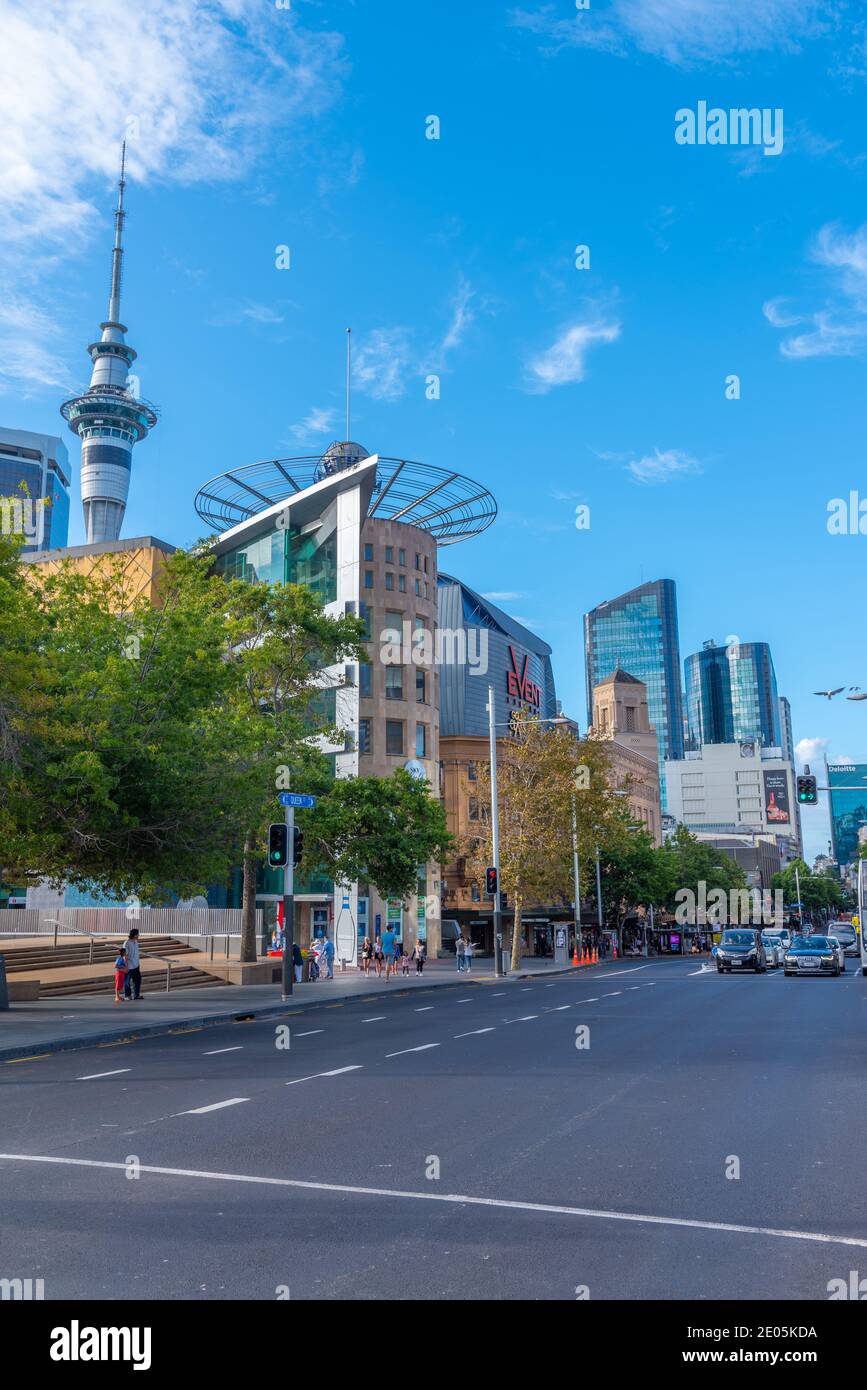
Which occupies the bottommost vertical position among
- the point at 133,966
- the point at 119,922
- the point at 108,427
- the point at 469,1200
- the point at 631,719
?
the point at 469,1200

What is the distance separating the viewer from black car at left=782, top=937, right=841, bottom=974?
42156mm

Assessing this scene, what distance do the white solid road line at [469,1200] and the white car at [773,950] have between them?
157 feet

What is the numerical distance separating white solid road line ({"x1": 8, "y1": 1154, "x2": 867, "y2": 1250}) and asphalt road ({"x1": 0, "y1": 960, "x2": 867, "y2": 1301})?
0.03 metres

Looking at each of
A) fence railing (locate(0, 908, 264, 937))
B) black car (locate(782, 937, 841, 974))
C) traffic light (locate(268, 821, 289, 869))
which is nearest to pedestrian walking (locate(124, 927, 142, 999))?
traffic light (locate(268, 821, 289, 869))

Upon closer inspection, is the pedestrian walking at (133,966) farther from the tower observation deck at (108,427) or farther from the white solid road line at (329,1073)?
the tower observation deck at (108,427)

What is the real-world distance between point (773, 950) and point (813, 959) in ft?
49.8

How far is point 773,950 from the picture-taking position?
5684 centimetres

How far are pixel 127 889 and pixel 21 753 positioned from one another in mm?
7191

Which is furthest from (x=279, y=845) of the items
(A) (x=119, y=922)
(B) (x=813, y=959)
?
(A) (x=119, y=922)

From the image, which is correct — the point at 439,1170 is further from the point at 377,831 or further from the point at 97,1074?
the point at 377,831

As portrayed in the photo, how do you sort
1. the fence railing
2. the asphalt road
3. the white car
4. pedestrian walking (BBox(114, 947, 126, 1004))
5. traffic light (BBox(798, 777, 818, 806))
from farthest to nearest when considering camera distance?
the white car → the fence railing → traffic light (BBox(798, 777, 818, 806)) → pedestrian walking (BBox(114, 947, 126, 1004)) → the asphalt road

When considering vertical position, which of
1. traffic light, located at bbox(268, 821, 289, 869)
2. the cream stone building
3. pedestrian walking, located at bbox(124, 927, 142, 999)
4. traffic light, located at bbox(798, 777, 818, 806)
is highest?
the cream stone building

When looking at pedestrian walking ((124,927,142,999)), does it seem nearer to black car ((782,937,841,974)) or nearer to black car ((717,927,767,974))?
black car ((782,937,841,974))

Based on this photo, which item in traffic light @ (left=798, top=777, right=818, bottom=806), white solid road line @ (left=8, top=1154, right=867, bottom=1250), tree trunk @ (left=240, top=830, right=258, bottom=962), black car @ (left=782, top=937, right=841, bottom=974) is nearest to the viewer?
white solid road line @ (left=8, top=1154, right=867, bottom=1250)
